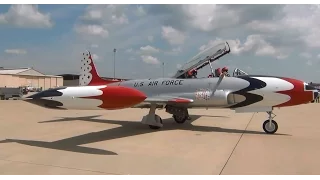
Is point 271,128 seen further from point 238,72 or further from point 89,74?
point 89,74

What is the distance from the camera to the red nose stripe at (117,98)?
7.11m

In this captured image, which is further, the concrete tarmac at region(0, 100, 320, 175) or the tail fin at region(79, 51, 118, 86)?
the tail fin at region(79, 51, 118, 86)

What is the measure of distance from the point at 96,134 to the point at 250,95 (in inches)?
203

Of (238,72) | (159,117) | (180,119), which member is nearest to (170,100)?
(159,117)

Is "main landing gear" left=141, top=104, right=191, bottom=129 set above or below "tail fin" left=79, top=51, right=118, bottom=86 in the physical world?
below

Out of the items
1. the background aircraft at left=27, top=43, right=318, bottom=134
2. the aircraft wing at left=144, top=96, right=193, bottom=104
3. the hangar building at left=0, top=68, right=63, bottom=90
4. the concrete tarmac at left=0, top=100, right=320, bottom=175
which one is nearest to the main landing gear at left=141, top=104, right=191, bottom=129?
the background aircraft at left=27, top=43, right=318, bottom=134

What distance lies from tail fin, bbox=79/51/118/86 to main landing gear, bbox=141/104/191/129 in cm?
414

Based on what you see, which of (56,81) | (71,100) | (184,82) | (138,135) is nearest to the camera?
(71,100)

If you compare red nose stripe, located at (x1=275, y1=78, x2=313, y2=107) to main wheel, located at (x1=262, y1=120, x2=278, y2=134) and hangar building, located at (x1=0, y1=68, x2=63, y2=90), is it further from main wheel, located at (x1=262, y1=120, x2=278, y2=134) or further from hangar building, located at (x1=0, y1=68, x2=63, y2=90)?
hangar building, located at (x1=0, y1=68, x2=63, y2=90)

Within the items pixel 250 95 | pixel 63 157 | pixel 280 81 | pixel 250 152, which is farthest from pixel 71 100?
pixel 280 81

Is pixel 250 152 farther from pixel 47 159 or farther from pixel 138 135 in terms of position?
pixel 47 159

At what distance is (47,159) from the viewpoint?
5.78m

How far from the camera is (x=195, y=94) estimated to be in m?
10.2

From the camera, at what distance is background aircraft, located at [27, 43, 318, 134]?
710 centimetres
